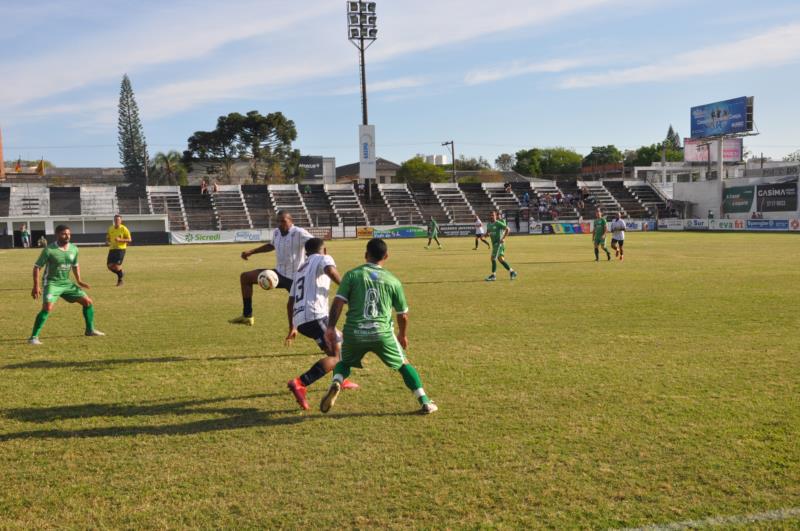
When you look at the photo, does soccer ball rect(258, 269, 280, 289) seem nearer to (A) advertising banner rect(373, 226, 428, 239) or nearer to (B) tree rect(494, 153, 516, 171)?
(A) advertising banner rect(373, 226, 428, 239)

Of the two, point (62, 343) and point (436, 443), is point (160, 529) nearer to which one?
point (436, 443)

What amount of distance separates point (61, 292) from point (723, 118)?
6587cm

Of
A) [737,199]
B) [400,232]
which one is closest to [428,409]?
[400,232]

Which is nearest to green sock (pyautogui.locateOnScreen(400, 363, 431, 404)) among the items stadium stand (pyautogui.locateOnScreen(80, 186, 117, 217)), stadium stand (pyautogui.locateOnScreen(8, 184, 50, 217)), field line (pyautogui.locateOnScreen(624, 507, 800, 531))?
field line (pyautogui.locateOnScreen(624, 507, 800, 531))

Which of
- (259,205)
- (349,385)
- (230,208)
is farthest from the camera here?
(259,205)

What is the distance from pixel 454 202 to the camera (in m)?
68.2

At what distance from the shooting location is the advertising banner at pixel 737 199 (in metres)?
59.4

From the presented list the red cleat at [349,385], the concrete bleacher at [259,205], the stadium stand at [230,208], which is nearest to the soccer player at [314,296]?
the red cleat at [349,385]

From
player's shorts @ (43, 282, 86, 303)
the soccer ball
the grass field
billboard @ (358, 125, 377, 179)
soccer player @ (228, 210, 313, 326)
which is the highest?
billboard @ (358, 125, 377, 179)

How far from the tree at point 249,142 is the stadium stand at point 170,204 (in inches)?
746

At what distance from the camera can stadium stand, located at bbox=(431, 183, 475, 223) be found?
212 feet

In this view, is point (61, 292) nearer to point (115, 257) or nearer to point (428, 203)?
point (115, 257)

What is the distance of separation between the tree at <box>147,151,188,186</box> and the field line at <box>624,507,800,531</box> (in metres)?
89.0

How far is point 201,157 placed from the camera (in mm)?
81312
